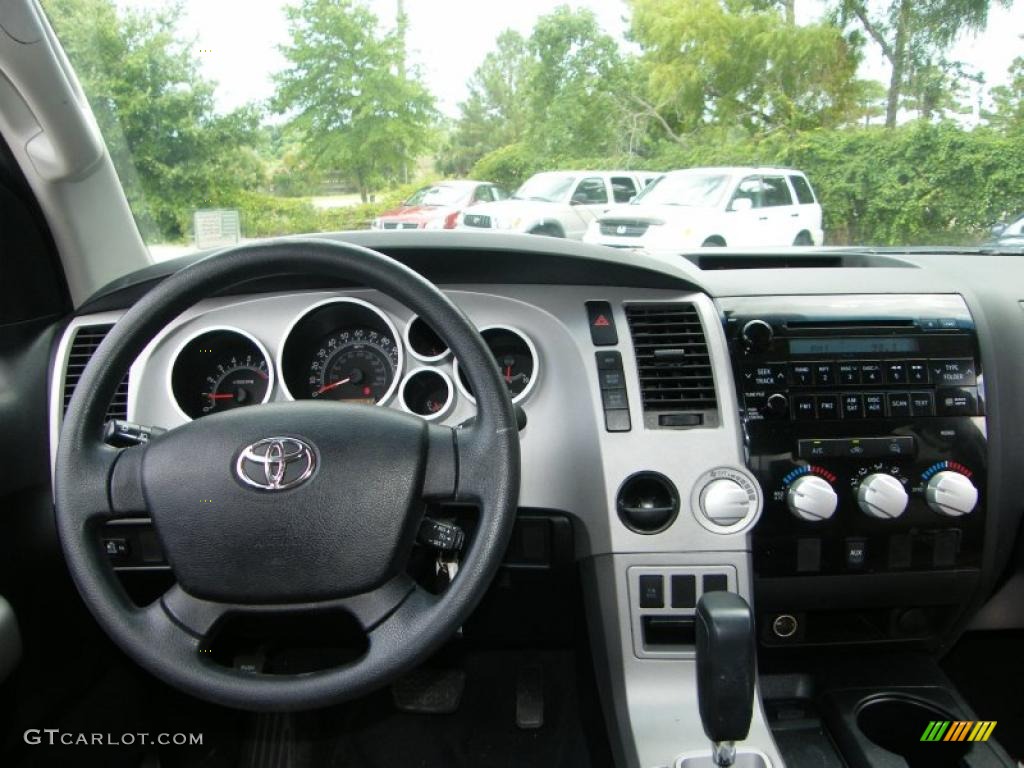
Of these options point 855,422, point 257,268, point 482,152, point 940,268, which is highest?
point 482,152

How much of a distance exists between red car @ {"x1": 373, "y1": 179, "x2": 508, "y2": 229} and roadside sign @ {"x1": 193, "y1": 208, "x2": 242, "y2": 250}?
38 centimetres

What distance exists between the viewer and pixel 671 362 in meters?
1.87

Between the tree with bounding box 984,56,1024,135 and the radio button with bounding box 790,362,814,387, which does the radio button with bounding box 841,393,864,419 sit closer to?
the radio button with bounding box 790,362,814,387

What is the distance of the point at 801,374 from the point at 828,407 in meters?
0.10

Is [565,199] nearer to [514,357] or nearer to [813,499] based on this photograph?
[514,357]

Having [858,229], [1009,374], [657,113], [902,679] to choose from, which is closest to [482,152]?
[657,113]

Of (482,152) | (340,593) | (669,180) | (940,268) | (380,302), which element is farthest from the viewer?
(669,180)

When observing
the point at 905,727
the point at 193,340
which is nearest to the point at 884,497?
the point at 905,727

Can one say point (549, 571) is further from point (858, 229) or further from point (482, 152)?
point (858, 229)

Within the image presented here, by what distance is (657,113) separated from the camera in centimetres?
250

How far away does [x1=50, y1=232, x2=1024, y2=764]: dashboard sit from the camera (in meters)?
1.84

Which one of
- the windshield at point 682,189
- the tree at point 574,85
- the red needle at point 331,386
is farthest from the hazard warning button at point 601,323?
the windshield at point 682,189

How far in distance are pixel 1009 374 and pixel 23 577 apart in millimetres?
2454

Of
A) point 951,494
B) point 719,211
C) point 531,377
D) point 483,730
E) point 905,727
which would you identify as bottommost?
point 483,730
